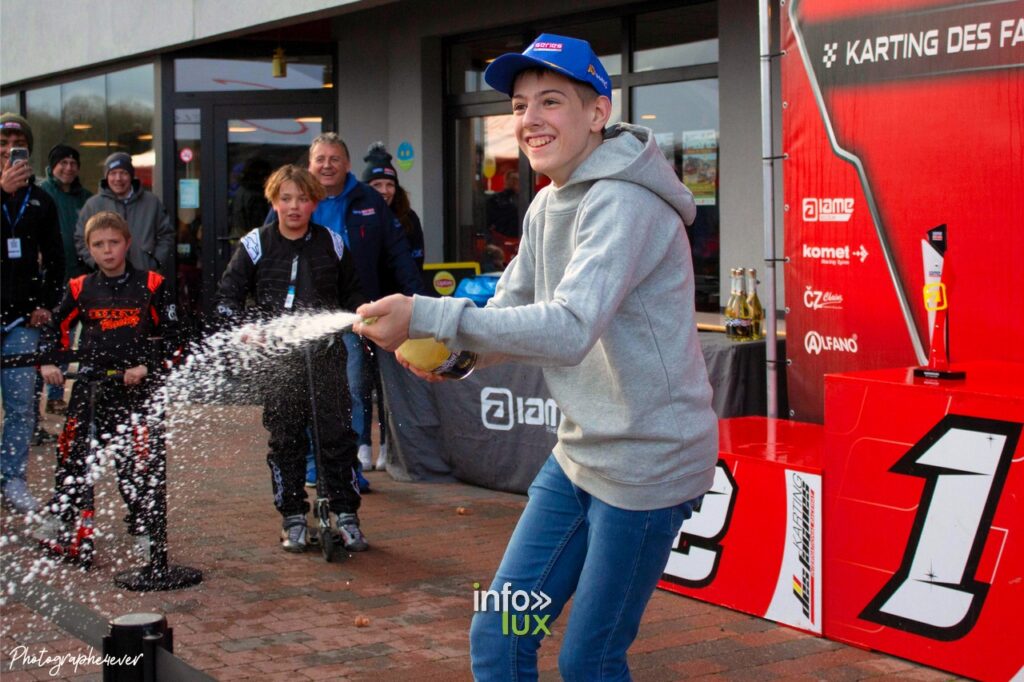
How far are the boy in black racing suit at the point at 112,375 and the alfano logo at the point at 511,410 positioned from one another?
2.15 metres

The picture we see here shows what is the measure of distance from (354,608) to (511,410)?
2.42m

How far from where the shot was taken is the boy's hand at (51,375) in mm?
6080

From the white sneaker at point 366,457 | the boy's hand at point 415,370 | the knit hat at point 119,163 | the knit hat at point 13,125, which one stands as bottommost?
the white sneaker at point 366,457

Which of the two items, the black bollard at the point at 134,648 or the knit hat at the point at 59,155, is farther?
the knit hat at the point at 59,155

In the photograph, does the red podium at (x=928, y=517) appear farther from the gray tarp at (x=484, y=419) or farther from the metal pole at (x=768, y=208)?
the gray tarp at (x=484, y=419)

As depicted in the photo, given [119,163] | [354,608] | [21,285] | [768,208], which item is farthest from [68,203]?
[768,208]

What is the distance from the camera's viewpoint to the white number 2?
4.32 metres

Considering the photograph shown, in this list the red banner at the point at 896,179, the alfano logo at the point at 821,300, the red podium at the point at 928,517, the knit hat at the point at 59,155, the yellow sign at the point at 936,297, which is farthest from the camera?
the knit hat at the point at 59,155

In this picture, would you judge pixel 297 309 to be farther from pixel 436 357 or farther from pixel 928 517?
pixel 436 357

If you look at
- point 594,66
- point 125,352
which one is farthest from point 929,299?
point 125,352

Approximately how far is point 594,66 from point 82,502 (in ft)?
14.5

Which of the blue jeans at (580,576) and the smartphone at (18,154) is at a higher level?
the smartphone at (18,154)

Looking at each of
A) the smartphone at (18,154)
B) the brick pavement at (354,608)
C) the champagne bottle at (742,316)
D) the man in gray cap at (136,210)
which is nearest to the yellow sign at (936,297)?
the brick pavement at (354,608)

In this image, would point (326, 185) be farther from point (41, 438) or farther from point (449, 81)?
point (449, 81)
